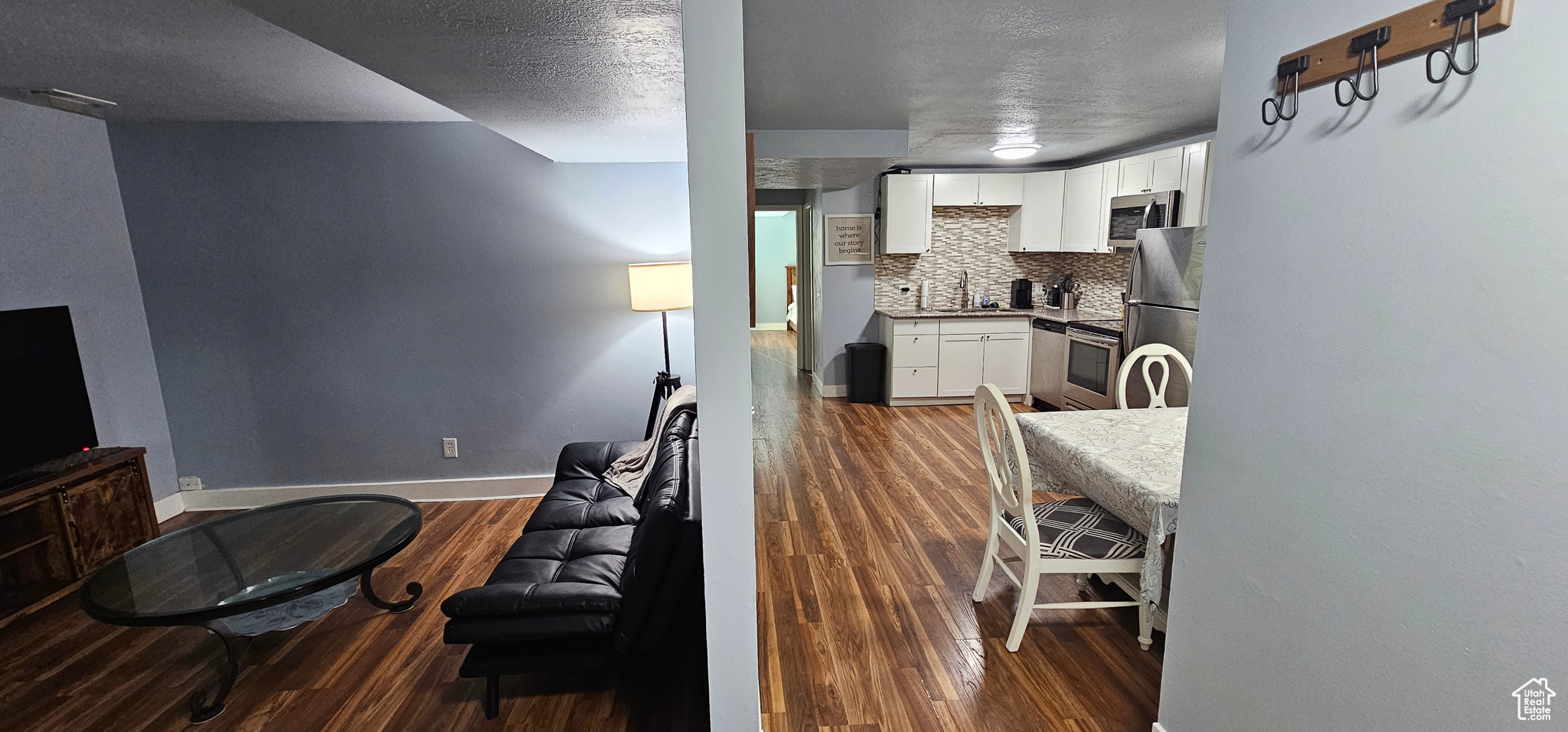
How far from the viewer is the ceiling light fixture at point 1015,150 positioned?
15.6 ft

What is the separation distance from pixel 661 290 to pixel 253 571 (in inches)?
83.8

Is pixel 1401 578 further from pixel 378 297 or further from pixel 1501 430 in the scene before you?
pixel 378 297

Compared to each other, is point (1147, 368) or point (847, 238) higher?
point (847, 238)

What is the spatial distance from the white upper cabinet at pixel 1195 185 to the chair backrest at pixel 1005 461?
2.65 metres

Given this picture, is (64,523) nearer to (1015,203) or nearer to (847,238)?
(847,238)

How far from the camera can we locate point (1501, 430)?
98 cm

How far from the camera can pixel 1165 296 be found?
4195mm

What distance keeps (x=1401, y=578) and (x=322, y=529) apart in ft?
11.2

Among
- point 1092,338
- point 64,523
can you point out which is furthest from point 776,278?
point 64,523

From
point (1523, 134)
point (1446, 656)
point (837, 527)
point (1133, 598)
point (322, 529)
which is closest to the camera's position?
point (1523, 134)

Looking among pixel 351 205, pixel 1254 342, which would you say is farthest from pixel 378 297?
pixel 1254 342

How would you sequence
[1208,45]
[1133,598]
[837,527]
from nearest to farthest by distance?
1. [1208,45]
2. [1133,598]
3. [837,527]

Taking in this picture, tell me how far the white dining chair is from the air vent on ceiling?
407cm

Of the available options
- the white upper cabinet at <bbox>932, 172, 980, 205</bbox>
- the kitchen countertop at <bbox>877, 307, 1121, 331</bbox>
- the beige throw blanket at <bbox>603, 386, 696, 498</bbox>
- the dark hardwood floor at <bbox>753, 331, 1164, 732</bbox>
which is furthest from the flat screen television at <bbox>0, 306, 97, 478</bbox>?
the white upper cabinet at <bbox>932, 172, 980, 205</bbox>
